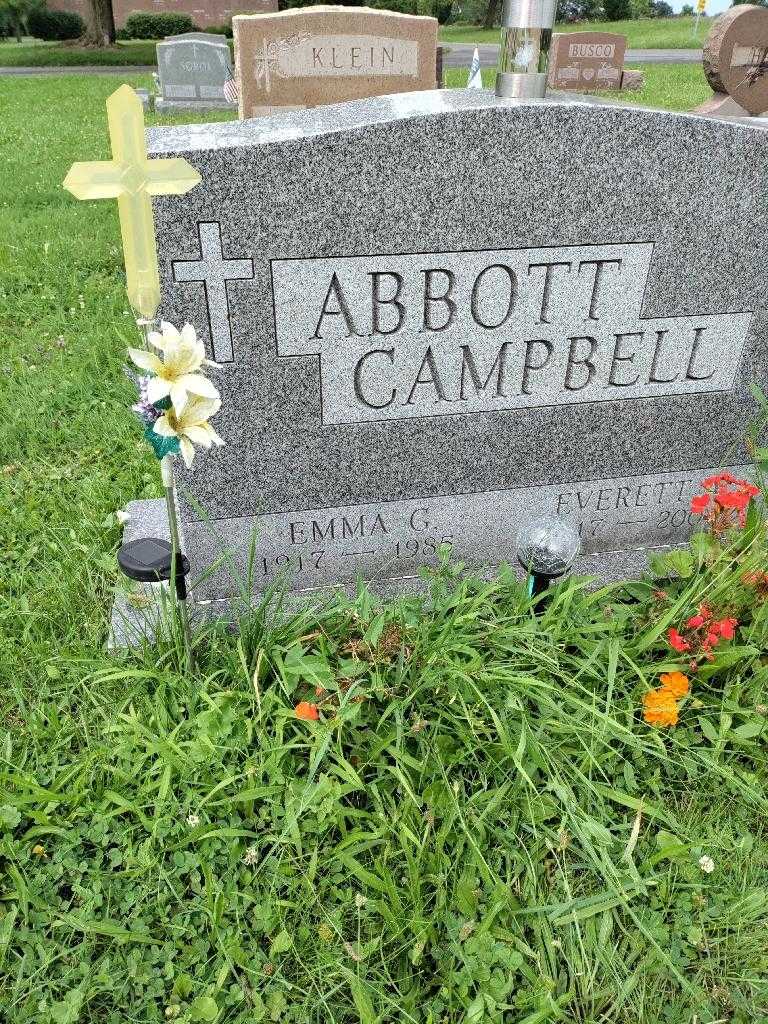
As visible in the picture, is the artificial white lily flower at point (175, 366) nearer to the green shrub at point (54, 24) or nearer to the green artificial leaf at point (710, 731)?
the green artificial leaf at point (710, 731)

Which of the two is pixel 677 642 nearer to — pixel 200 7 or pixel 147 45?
pixel 147 45

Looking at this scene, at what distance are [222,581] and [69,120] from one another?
428 inches

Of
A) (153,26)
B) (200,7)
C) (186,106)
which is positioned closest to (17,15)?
(153,26)

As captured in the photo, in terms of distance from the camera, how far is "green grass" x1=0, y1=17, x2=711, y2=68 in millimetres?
22062

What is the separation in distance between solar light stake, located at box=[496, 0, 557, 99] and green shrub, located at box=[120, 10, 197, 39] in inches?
1245

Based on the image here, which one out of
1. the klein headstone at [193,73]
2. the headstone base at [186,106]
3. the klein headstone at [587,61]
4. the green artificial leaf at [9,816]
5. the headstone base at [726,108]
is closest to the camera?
the green artificial leaf at [9,816]

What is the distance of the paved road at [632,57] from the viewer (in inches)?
859

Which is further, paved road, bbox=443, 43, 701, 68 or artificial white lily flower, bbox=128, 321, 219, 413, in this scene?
paved road, bbox=443, 43, 701, 68

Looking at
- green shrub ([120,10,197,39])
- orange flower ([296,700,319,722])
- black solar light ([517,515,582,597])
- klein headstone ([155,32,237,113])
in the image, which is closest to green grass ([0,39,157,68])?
green shrub ([120,10,197,39])

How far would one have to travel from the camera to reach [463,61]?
76.3ft

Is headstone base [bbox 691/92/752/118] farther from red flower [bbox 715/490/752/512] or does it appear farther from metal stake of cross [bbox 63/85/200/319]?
metal stake of cross [bbox 63/85/200/319]

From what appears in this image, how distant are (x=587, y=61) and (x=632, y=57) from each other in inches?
433

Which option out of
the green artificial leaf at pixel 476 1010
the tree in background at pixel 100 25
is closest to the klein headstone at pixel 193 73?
the green artificial leaf at pixel 476 1010

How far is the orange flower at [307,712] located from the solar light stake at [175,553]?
0.38 meters
